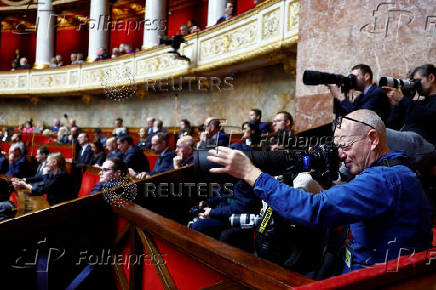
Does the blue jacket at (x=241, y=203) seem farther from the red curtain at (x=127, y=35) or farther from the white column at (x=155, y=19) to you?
the red curtain at (x=127, y=35)

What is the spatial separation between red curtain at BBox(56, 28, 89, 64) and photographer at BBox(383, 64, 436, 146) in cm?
1422

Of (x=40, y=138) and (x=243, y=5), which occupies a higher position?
(x=243, y=5)

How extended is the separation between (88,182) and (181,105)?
5.26 m

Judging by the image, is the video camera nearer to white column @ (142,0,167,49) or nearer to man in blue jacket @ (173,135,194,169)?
man in blue jacket @ (173,135,194,169)

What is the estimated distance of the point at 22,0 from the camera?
44.1 ft

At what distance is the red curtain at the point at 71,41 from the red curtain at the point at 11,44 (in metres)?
1.47

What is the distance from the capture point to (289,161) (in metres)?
1.09

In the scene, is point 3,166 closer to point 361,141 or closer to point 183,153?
point 183,153

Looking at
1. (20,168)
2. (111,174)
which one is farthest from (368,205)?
(20,168)

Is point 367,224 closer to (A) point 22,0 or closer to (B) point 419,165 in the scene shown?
(B) point 419,165

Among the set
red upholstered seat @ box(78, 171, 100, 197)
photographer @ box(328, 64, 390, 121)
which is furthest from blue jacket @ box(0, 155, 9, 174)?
photographer @ box(328, 64, 390, 121)

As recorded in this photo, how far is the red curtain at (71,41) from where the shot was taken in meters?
13.9

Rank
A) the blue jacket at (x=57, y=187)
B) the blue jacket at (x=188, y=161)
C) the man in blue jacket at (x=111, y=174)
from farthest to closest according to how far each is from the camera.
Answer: the blue jacket at (x=57, y=187), the blue jacket at (x=188, y=161), the man in blue jacket at (x=111, y=174)

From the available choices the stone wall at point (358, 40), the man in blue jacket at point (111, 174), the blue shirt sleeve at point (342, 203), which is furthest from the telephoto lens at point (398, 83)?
the man in blue jacket at point (111, 174)
